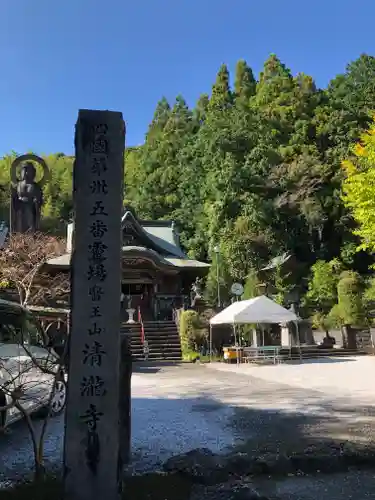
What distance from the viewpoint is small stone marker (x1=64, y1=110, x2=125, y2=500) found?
3717 mm

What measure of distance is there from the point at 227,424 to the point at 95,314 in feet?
14.0

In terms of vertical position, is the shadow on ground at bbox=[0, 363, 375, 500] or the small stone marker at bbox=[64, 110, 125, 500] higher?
the small stone marker at bbox=[64, 110, 125, 500]

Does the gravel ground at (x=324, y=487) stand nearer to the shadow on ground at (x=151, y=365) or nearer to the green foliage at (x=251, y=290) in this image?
the shadow on ground at (x=151, y=365)

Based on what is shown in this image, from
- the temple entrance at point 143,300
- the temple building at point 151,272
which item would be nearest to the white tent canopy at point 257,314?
the temple building at point 151,272

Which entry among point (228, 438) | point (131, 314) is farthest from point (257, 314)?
point (228, 438)

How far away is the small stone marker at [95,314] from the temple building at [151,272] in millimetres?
19049

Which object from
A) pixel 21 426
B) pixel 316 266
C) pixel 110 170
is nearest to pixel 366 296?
pixel 316 266

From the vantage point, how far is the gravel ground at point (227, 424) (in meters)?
5.77

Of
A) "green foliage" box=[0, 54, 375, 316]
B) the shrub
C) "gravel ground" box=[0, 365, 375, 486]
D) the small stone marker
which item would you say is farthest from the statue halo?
the small stone marker

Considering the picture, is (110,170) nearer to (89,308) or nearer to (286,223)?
Result: (89,308)

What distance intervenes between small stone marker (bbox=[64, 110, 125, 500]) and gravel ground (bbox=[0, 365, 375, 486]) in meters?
1.46

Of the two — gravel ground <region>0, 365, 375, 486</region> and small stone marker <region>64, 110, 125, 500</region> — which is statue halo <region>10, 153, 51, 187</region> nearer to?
gravel ground <region>0, 365, 375, 486</region>

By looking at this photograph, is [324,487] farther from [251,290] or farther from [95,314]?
[251,290]

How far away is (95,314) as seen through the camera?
3.93m
